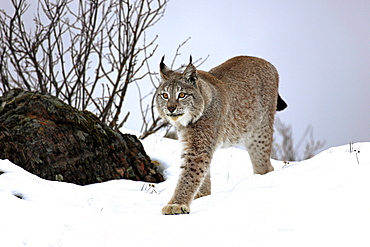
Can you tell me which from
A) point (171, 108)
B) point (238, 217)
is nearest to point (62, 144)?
point (171, 108)

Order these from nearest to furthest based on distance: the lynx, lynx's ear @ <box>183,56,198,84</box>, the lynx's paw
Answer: the lynx's paw, the lynx, lynx's ear @ <box>183,56,198,84</box>

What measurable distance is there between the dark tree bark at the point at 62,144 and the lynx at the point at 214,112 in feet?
3.02

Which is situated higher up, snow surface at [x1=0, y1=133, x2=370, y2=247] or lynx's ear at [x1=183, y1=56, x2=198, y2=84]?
lynx's ear at [x1=183, y1=56, x2=198, y2=84]

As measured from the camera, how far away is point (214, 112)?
4.71 meters

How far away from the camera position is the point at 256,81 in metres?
5.64

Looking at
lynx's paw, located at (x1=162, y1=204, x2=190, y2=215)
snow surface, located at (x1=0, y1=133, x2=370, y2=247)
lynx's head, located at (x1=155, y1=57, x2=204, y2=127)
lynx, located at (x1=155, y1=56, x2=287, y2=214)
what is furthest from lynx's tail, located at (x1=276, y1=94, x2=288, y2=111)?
lynx's paw, located at (x1=162, y1=204, x2=190, y2=215)

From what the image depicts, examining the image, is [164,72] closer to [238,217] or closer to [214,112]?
[214,112]

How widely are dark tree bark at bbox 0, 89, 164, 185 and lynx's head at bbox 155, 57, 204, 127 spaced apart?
1.05m

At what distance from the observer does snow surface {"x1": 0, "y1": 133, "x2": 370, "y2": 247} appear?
2668 mm

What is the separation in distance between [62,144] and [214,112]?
5.70 feet

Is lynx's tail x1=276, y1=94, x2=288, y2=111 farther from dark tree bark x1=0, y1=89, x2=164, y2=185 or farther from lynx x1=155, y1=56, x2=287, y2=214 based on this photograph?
dark tree bark x1=0, y1=89, x2=164, y2=185

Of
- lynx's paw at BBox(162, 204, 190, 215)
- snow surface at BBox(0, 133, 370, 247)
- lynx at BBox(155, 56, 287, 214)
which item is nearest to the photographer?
snow surface at BBox(0, 133, 370, 247)

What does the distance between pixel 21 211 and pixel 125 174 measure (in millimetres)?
2292

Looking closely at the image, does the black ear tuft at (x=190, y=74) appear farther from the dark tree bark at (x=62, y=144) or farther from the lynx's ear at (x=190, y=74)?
the dark tree bark at (x=62, y=144)
